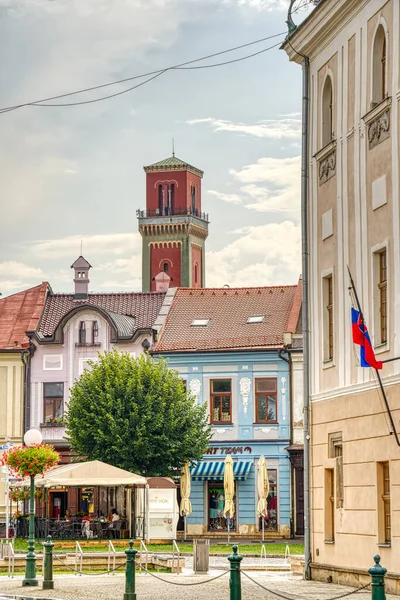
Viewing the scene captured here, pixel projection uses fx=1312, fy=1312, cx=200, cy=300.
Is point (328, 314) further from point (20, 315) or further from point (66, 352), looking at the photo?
point (20, 315)

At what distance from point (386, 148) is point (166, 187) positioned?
356 feet

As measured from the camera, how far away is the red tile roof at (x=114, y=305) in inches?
2239

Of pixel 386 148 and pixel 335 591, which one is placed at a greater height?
pixel 386 148

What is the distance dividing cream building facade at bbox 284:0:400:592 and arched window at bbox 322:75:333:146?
0.02m

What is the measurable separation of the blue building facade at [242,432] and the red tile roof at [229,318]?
48cm

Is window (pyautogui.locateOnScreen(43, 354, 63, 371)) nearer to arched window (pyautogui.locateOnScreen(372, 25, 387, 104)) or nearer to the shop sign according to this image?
the shop sign

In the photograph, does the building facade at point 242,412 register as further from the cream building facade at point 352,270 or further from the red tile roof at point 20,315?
the cream building facade at point 352,270

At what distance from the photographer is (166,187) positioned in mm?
129375

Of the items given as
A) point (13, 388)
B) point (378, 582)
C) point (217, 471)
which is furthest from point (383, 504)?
point (13, 388)

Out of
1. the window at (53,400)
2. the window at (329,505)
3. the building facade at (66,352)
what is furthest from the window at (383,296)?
the window at (53,400)

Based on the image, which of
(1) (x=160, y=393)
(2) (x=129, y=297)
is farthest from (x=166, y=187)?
(1) (x=160, y=393)

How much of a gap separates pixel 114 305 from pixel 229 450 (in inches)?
393

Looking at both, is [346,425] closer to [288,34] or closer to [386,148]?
[386,148]

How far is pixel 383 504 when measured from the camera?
21656 millimetres
